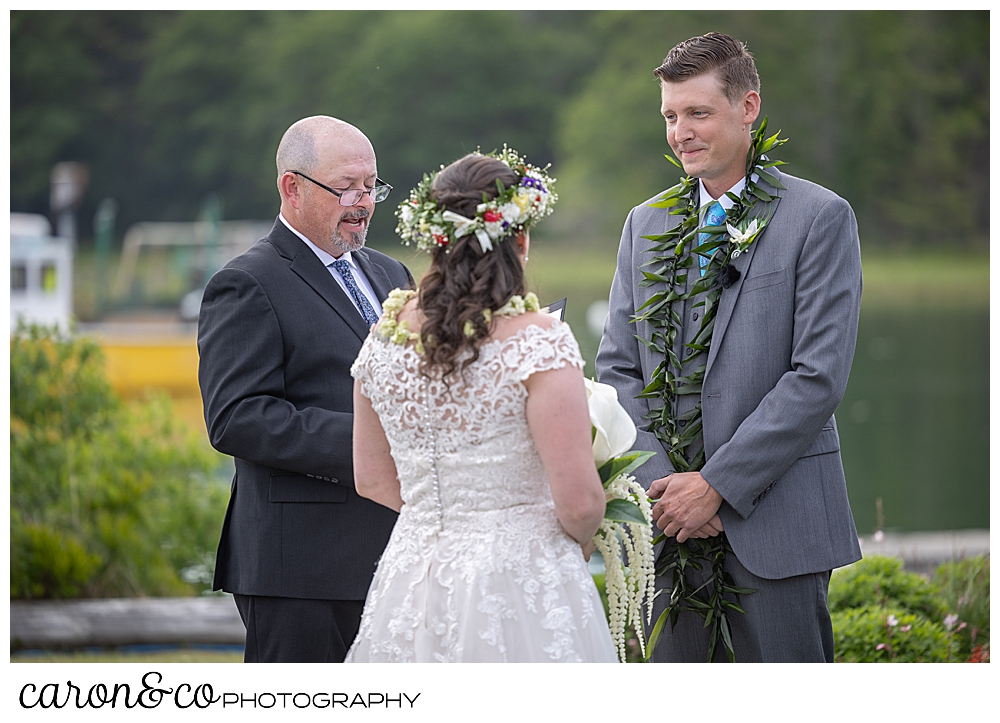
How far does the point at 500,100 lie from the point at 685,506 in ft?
83.9

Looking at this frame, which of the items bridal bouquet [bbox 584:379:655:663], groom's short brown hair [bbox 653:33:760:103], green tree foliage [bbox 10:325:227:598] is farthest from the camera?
green tree foliage [bbox 10:325:227:598]

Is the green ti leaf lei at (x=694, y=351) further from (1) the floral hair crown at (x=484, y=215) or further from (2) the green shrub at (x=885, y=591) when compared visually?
(2) the green shrub at (x=885, y=591)

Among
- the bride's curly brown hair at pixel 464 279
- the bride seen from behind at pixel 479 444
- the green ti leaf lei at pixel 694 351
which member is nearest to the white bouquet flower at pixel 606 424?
the bride seen from behind at pixel 479 444

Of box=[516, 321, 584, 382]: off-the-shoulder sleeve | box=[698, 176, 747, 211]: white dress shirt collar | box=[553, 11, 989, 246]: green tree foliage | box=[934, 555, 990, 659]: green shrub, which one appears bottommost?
box=[934, 555, 990, 659]: green shrub

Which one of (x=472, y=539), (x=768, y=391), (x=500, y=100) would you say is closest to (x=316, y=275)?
(x=472, y=539)

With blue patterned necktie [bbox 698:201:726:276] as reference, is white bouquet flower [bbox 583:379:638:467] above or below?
below

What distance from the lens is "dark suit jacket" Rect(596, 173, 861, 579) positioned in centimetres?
240

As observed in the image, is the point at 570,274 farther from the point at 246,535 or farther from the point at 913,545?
the point at 246,535

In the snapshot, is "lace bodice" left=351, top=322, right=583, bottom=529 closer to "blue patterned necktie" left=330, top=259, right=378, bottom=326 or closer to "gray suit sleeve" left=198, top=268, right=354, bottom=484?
"gray suit sleeve" left=198, top=268, right=354, bottom=484

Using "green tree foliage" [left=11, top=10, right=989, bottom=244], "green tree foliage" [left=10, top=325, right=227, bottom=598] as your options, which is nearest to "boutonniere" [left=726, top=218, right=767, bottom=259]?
"green tree foliage" [left=10, top=325, right=227, bottom=598]

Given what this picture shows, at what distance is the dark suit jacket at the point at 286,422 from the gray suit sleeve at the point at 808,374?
35.4 inches

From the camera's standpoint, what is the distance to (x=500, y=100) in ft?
88.8

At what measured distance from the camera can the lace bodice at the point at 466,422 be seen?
194 cm

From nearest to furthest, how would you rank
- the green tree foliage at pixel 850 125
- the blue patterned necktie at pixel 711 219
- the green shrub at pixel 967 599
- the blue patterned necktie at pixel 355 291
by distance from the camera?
the blue patterned necktie at pixel 711 219 → the blue patterned necktie at pixel 355 291 → the green shrub at pixel 967 599 → the green tree foliage at pixel 850 125
